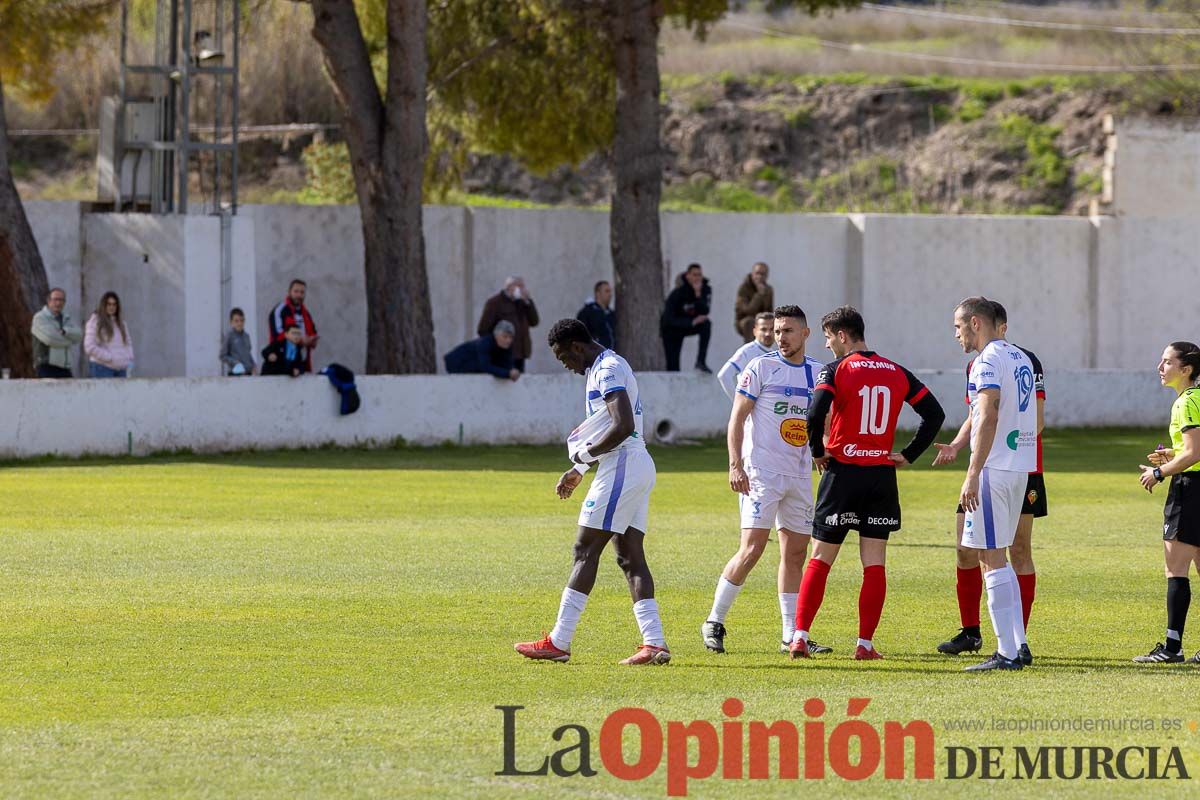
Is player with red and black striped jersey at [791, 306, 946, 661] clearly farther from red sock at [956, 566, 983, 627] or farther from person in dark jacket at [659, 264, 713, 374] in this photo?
person in dark jacket at [659, 264, 713, 374]

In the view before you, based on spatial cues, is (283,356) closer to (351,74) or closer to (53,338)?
(53,338)

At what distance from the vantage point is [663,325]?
27.5 metres

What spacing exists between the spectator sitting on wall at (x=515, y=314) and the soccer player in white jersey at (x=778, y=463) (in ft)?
47.3

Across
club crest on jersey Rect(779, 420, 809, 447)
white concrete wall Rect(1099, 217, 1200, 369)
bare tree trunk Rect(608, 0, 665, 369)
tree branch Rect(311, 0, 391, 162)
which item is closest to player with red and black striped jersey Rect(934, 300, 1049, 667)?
club crest on jersey Rect(779, 420, 809, 447)

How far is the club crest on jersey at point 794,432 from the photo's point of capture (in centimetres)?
988

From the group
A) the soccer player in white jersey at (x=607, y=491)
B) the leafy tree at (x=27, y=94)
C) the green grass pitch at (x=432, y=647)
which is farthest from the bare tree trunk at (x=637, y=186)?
the soccer player in white jersey at (x=607, y=491)

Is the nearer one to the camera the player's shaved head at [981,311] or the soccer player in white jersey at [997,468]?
the soccer player in white jersey at [997,468]

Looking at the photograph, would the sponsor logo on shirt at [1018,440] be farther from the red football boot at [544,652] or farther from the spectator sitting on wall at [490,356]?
the spectator sitting on wall at [490,356]

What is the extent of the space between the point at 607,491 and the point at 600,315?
16720mm

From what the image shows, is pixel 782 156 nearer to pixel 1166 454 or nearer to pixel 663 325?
pixel 663 325

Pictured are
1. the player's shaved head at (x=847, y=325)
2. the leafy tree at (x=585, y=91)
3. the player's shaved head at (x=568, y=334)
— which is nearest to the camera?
the player's shaved head at (x=568, y=334)

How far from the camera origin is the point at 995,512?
9164 millimetres

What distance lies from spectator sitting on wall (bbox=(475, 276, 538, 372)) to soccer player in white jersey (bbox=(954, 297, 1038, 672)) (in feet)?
50.3

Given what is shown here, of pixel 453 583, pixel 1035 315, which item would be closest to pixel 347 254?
pixel 1035 315
